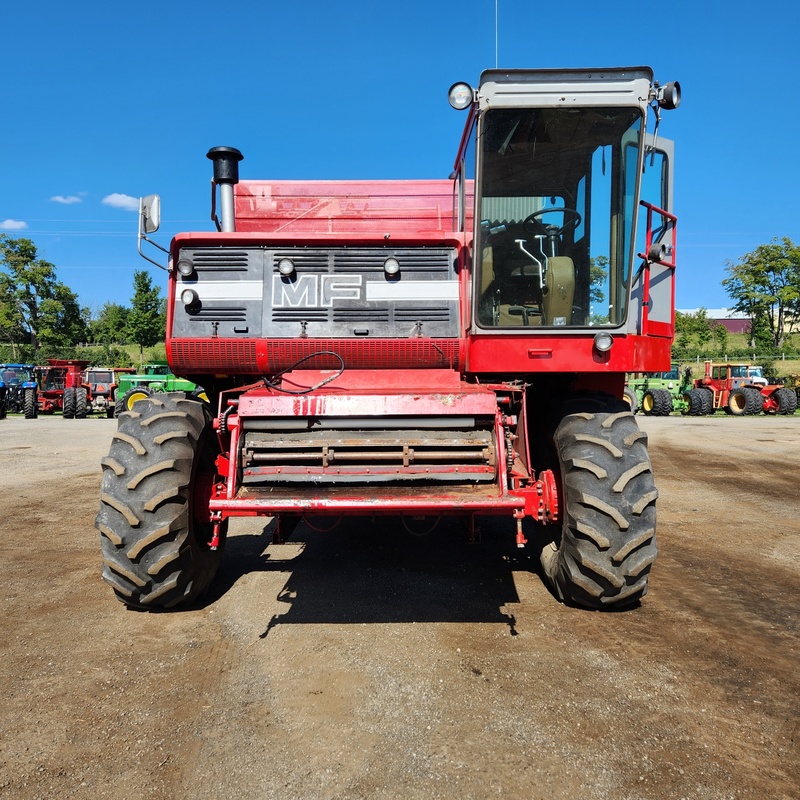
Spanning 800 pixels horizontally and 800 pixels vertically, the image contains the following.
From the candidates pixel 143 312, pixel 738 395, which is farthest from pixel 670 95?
pixel 143 312

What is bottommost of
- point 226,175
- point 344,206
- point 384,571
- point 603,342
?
point 384,571

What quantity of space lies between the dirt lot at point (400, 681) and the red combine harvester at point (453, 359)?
41 centimetres

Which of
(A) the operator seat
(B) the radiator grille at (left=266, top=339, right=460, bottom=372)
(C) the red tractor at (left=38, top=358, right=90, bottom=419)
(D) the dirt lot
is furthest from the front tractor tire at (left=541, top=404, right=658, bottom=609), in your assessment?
(C) the red tractor at (left=38, top=358, right=90, bottom=419)

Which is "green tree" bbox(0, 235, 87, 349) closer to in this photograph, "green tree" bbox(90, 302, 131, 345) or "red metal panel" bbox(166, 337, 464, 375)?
"green tree" bbox(90, 302, 131, 345)

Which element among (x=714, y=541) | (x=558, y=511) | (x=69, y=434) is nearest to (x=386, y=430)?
(x=558, y=511)

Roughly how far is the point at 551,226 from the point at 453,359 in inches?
47.3

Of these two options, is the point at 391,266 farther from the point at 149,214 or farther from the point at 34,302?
the point at 34,302

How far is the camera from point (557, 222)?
14.6 ft

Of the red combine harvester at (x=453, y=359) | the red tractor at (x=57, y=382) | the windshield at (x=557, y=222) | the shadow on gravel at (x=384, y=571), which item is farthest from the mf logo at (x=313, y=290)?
the red tractor at (x=57, y=382)

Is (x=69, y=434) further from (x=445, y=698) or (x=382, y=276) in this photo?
(x=445, y=698)

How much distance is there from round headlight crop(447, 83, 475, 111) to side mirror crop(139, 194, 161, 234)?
2133 millimetres

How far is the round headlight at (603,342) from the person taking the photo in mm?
4012

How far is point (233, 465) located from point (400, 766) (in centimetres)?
181

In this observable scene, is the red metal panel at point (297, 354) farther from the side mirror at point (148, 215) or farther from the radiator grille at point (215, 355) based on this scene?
the side mirror at point (148, 215)
